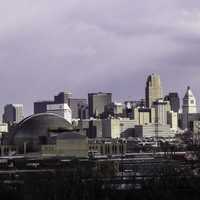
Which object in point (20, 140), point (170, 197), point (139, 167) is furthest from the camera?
point (20, 140)

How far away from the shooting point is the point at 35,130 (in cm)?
15575

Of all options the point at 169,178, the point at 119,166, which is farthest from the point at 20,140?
the point at 169,178

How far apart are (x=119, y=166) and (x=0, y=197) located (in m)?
35.0

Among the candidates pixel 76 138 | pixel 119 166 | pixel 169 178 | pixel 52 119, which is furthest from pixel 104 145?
pixel 169 178

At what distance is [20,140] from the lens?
155375 millimetres

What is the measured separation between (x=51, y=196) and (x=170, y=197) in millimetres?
6545

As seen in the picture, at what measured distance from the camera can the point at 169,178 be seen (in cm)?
5634

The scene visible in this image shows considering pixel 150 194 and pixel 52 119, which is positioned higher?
pixel 52 119

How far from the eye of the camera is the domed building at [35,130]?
15038 centimetres

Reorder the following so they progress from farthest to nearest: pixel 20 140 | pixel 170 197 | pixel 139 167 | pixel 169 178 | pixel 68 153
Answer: pixel 20 140 < pixel 68 153 < pixel 139 167 < pixel 169 178 < pixel 170 197

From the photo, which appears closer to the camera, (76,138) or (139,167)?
(139,167)

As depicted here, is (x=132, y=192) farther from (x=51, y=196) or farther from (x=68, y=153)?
(x=68, y=153)

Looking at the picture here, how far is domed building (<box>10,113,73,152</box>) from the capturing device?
5920 inches

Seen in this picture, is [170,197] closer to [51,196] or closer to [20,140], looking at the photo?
[51,196]
